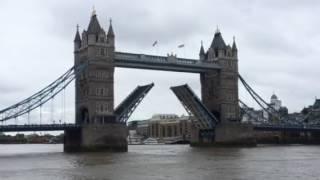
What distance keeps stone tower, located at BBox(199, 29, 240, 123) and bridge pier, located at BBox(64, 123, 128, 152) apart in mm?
25980

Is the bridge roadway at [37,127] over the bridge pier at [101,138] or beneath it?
over

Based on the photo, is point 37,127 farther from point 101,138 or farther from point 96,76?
point 96,76

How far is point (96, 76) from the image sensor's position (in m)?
95.8

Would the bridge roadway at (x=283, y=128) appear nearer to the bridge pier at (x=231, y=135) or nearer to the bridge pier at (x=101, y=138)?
the bridge pier at (x=231, y=135)

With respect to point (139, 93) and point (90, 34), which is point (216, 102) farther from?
point (90, 34)

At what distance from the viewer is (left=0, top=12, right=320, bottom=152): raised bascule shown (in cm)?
9225

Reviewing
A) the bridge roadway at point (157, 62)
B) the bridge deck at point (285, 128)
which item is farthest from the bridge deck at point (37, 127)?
the bridge deck at point (285, 128)

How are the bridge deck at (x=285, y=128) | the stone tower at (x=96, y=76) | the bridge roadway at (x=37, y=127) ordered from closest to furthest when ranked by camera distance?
the bridge roadway at (x=37, y=127) → the stone tower at (x=96, y=76) → the bridge deck at (x=285, y=128)

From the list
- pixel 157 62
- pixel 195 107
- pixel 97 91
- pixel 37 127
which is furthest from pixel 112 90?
pixel 195 107

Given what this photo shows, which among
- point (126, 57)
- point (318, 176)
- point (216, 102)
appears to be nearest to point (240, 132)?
point (216, 102)

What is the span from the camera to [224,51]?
116 m

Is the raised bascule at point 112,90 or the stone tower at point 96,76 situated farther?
the stone tower at point 96,76

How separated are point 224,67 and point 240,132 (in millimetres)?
12680

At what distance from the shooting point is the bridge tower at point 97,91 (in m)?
92.8
